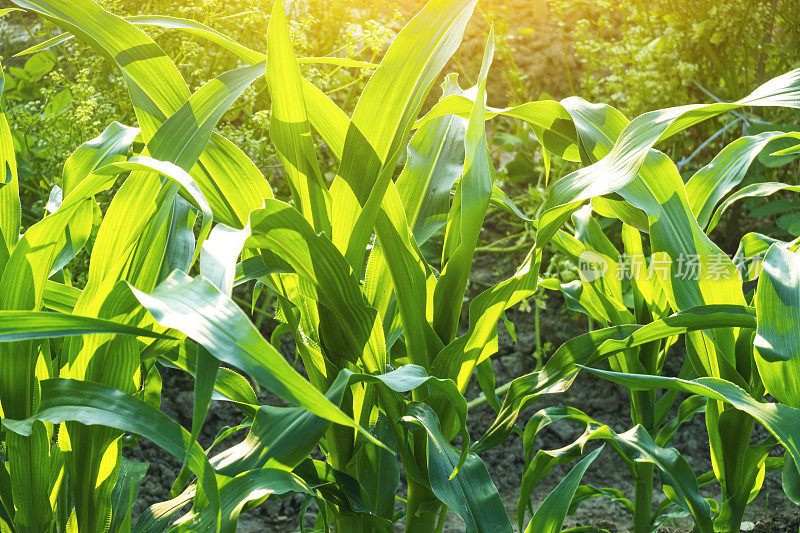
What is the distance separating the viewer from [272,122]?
0.72m

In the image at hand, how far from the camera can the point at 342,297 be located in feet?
2.24

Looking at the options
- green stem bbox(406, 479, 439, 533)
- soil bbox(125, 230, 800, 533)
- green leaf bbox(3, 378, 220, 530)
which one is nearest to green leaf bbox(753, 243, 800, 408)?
green stem bbox(406, 479, 439, 533)

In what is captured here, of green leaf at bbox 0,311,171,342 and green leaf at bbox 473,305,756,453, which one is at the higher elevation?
green leaf at bbox 0,311,171,342

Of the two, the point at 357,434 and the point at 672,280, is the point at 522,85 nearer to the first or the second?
the point at 672,280

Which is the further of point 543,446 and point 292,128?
point 543,446

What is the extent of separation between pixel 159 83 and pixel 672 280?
0.63 m

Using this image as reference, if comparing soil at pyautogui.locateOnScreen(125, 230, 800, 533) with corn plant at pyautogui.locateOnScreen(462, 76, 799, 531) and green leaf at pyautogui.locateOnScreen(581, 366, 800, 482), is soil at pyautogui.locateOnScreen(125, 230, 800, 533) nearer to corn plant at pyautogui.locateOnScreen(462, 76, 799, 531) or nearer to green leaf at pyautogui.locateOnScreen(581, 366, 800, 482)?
corn plant at pyautogui.locateOnScreen(462, 76, 799, 531)

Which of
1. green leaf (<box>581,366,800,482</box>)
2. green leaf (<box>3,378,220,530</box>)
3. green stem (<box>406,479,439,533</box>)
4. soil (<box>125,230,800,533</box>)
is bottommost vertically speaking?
soil (<box>125,230,800,533</box>)

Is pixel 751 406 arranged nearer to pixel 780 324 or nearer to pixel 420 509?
pixel 780 324

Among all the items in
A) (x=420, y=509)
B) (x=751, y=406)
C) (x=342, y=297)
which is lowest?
(x=420, y=509)

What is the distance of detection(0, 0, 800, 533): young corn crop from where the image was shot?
632 mm

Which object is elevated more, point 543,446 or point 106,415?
point 106,415

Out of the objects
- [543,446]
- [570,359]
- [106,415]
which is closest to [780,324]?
[570,359]

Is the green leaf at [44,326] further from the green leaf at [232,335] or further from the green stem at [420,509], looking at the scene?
the green stem at [420,509]
